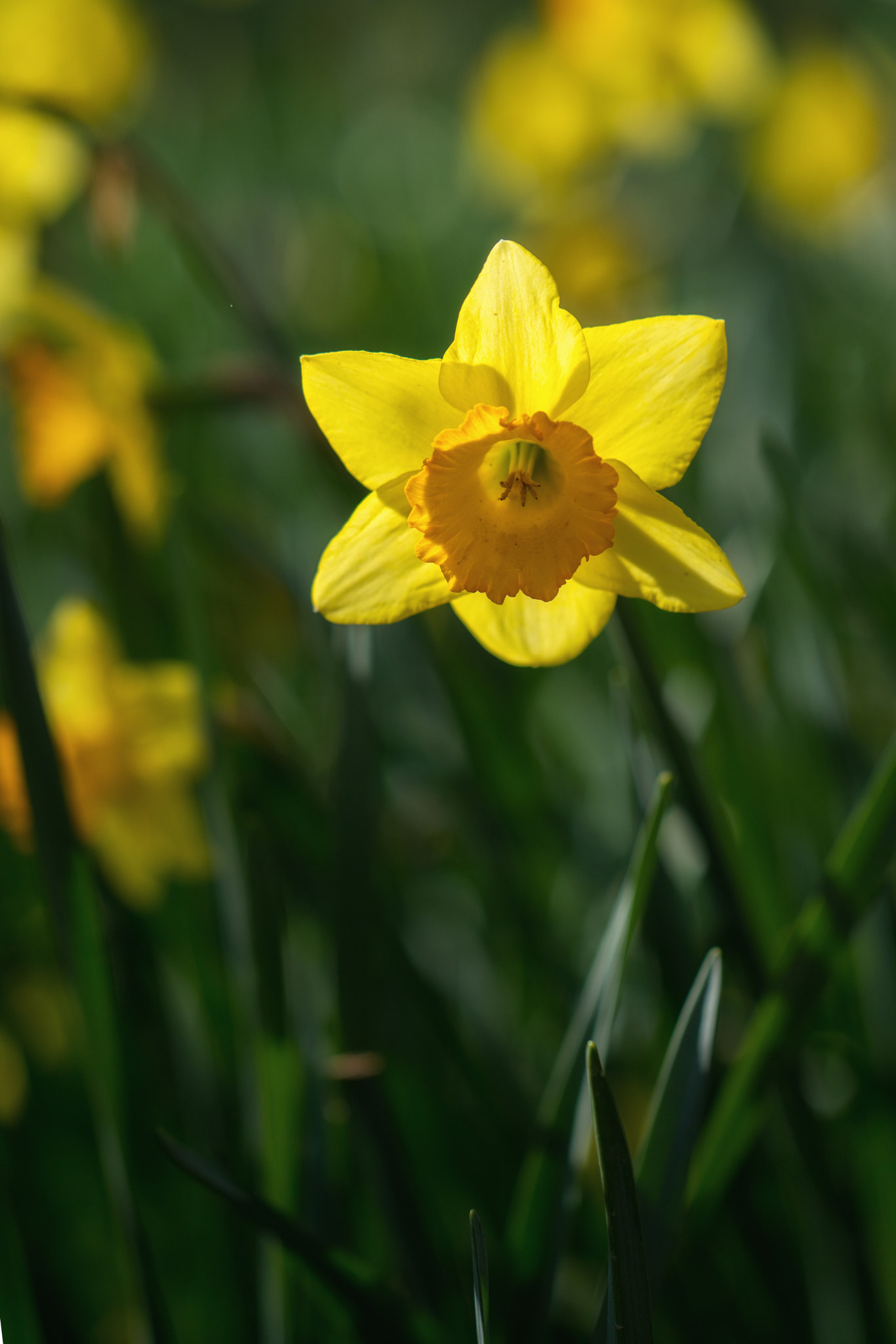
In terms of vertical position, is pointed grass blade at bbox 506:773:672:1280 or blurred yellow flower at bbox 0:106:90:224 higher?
blurred yellow flower at bbox 0:106:90:224

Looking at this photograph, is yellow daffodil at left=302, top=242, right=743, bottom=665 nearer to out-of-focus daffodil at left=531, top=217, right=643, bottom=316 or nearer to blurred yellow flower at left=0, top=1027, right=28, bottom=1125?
blurred yellow flower at left=0, top=1027, right=28, bottom=1125

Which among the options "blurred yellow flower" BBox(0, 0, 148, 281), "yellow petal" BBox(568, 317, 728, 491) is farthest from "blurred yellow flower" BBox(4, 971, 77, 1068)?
"blurred yellow flower" BBox(0, 0, 148, 281)

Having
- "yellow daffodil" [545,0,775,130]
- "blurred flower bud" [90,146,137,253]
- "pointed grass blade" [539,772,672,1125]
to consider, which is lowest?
"pointed grass blade" [539,772,672,1125]

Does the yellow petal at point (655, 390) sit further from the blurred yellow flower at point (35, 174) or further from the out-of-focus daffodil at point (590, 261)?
the out-of-focus daffodil at point (590, 261)

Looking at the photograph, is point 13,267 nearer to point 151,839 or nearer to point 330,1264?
point 151,839

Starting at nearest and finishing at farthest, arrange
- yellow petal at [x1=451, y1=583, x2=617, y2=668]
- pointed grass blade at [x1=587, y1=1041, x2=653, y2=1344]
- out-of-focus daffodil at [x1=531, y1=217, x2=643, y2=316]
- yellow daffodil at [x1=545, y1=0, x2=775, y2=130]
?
pointed grass blade at [x1=587, y1=1041, x2=653, y2=1344], yellow petal at [x1=451, y1=583, x2=617, y2=668], yellow daffodil at [x1=545, y1=0, x2=775, y2=130], out-of-focus daffodil at [x1=531, y1=217, x2=643, y2=316]

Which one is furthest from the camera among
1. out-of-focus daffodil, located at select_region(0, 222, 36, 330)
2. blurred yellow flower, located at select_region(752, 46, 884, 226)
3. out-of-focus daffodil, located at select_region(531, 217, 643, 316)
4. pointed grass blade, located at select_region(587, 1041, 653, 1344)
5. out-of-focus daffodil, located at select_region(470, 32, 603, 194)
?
blurred yellow flower, located at select_region(752, 46, 884, 226)

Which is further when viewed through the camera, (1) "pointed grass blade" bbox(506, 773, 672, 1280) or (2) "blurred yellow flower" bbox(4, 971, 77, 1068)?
(2) "blurred yellow flower" bbox(4, 971, 77, 1068)
